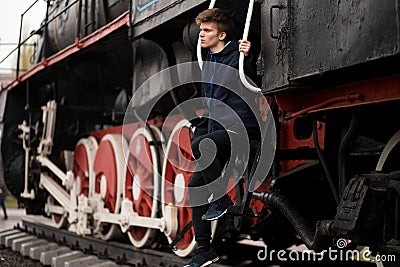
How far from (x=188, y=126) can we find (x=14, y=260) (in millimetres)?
3226

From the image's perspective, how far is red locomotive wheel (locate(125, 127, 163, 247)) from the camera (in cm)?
609

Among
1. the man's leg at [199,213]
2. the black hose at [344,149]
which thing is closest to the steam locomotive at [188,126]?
the black hose at [344,149]

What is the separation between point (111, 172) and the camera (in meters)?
6.97

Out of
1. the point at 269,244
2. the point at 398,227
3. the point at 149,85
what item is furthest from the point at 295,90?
the point at 269,244

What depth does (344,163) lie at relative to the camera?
3230mm

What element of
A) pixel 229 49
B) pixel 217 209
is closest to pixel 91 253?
pixel 217 209

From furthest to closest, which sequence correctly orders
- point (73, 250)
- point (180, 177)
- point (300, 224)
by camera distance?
point (73, 250) < point (180, 177) < point (300, 224)

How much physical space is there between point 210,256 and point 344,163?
0.97 m

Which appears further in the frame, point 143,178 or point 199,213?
point 143,178

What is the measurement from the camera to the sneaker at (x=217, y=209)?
11.6 feet

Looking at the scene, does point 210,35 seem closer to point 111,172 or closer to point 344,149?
point 344,149

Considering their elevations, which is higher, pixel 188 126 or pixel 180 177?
pixel 188 126

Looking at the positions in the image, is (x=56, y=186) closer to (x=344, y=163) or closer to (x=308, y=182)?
(x=308, y=182)

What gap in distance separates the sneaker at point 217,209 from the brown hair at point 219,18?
3.18 feet
